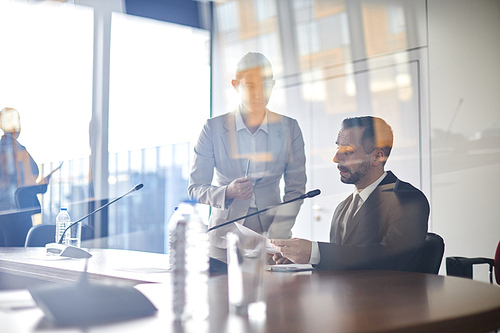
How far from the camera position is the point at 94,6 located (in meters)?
4.23

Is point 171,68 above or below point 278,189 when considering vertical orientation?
above

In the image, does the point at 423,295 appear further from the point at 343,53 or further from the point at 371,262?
the point at 343,53

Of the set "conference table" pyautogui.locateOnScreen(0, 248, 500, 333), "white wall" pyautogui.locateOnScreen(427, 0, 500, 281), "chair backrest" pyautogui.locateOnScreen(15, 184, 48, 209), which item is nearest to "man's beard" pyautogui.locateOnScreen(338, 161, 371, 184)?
"conference table" pyautogui.locateOnScreen(0, 248, 500, 333)

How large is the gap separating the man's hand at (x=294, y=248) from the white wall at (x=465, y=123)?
1.85 m

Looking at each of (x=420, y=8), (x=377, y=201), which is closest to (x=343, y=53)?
(x=420, y=8)

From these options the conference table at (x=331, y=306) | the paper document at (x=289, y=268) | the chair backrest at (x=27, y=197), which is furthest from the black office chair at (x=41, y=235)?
the paper document at (x=289, y=268)

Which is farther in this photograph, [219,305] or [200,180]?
[200,180]

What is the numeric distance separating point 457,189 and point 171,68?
2.79m

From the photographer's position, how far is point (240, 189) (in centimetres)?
242

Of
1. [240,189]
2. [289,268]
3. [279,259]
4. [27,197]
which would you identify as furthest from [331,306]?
[27,197]

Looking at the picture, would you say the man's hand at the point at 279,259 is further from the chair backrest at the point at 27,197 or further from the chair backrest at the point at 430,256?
the chair backrest at the point at 27,197

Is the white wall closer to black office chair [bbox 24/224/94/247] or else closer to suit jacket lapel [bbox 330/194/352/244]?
suit jacket lapel [bbox 330/194/352/244]

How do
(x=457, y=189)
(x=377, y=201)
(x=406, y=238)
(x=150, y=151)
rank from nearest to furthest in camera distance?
1. (x=406, y=238)
2. (x=377, y=201)
3. (x=457, y=189)
4. (x=150, y=151)

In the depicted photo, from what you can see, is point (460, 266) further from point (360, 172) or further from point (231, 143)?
point (231, 143)
